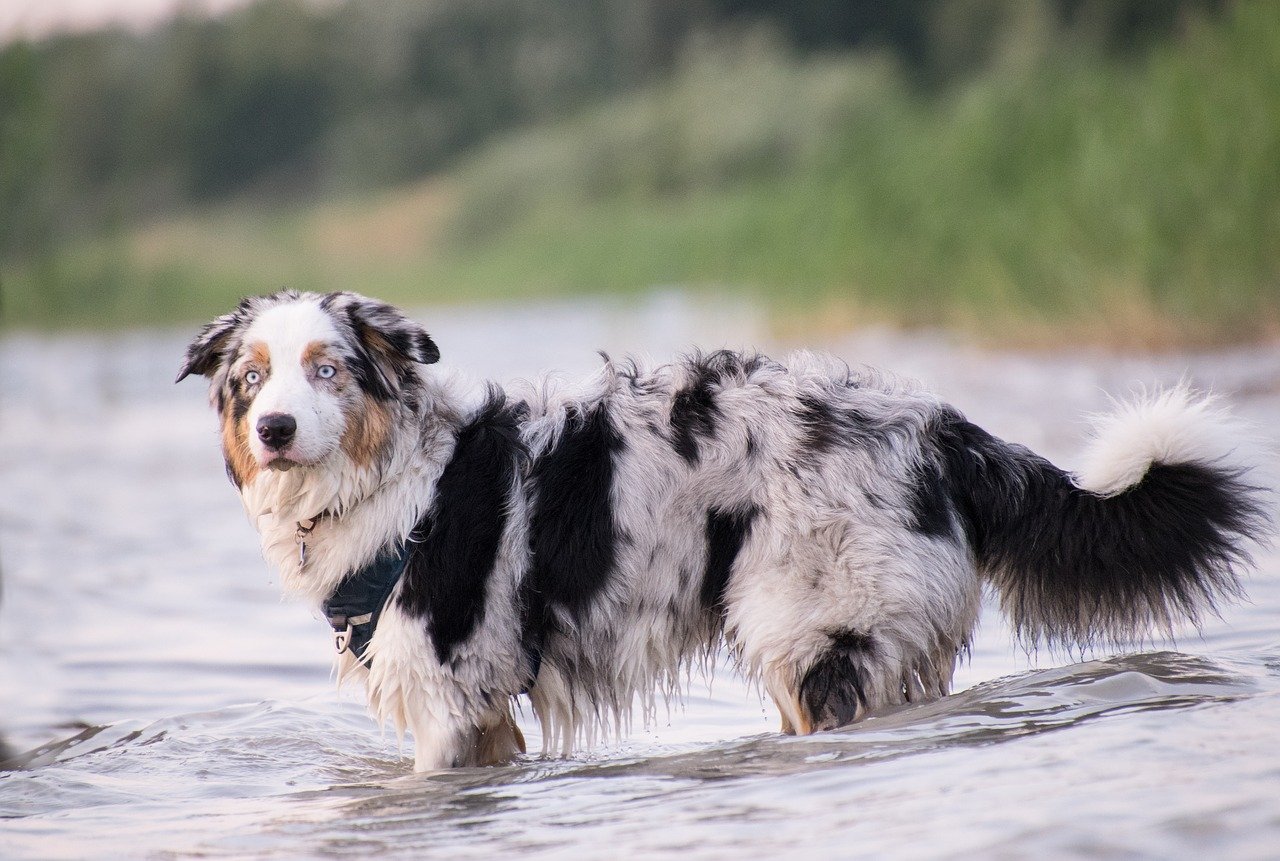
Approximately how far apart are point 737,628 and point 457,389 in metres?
1.33

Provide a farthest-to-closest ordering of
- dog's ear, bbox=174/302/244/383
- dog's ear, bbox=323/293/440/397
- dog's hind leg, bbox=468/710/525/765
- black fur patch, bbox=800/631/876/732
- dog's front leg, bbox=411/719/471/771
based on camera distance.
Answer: dog's ear, bbox=174/302/244/383 → dog's ear, bbox=323/293/440/397 → dog's hind leg, bbox=468/710/525/765 → dog's front leg, bbox=411/719/471/771 → black fur patch, bbox=800/631/876/732

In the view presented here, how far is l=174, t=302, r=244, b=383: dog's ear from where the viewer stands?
4918mm

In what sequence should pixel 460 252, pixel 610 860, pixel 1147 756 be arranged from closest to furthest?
pixel 610 860 → pixel 1147 756 → pixel 460 252

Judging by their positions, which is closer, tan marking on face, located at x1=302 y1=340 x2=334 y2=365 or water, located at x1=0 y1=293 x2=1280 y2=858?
water, located at x1=0 y1=293 x2=1280 y2=858

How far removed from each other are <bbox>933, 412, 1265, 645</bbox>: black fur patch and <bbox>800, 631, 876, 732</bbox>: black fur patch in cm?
58

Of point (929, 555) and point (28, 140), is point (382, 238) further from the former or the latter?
point (929, 555)

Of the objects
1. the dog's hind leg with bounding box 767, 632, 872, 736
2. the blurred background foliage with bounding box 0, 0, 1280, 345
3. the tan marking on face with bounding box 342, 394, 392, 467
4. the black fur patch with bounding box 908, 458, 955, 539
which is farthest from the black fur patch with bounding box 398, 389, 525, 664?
the blurred background foliage with bounding box 0, 0, 1280, 345

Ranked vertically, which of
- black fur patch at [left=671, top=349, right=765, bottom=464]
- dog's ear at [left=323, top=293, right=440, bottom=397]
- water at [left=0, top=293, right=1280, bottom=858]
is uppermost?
dog's ear at [left=323, top=293, right=440, bottom=397]

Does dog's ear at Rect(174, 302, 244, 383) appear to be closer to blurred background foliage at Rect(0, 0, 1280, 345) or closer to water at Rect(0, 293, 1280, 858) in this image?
water at Rect(0, 293, 1280, 858)

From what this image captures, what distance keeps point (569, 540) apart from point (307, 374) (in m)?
1.05

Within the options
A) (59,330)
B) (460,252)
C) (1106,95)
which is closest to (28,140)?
Answer: (59,330)

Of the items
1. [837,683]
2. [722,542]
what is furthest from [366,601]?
[837,683]

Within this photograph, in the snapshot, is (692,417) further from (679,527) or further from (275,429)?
(275,429)

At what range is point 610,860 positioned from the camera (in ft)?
11.7
